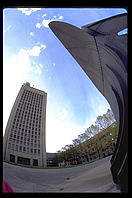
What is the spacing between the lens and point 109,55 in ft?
26.5

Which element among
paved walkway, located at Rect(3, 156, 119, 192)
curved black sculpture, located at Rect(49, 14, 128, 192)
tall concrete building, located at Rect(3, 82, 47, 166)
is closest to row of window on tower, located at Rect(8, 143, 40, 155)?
tall concrete building, located at Rect(3, 82, 47, 166)

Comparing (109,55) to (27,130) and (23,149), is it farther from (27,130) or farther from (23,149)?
(27,130)

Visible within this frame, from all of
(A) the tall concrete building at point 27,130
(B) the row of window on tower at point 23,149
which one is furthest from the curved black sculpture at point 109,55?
(B) the row of window on tower at point 23,149

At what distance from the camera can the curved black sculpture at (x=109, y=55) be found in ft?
19.3

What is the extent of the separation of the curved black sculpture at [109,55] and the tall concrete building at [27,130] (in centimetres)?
3410

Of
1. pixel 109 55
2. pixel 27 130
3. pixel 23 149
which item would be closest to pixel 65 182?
pixel 109 55

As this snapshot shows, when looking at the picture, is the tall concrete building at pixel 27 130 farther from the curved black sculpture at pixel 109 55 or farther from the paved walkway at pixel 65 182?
the curved black sculpture at pixel 109 55

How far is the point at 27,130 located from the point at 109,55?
40.8 meters

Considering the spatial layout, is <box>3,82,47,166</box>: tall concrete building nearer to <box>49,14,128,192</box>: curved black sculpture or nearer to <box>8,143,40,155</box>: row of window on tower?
<box>8,143,40,155</box>: row of window on tower

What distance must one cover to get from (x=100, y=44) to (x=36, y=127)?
42405 millimetres

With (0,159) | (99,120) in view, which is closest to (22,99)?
(99,120)

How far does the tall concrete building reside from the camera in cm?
3931

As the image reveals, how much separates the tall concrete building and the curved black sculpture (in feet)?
112

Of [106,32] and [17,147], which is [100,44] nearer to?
[106,32]
